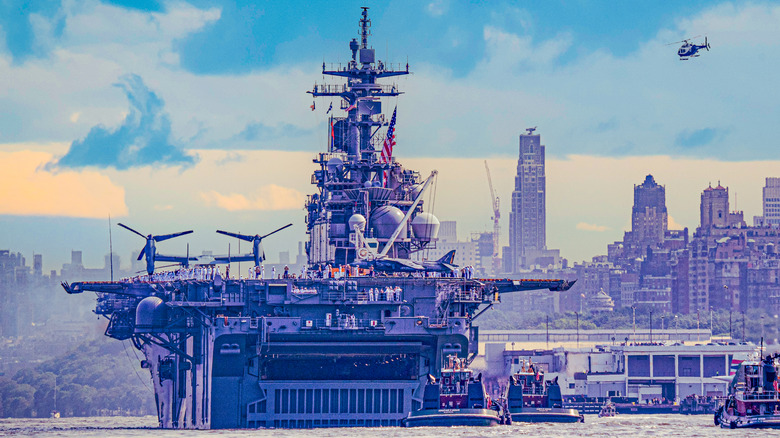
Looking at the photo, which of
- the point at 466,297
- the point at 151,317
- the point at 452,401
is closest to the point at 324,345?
the point at 452,401

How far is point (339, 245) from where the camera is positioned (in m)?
93.6

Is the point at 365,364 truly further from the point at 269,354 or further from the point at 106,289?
the point at 106,289

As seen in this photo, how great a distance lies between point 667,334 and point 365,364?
11579 centimetres

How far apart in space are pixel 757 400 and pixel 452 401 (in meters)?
14.6

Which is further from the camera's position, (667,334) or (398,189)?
(667,334)

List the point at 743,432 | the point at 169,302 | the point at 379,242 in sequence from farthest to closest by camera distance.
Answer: the point at 379,242
the point at 169,302
the point at 743,432

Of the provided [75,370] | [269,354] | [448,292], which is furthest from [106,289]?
[75,370]

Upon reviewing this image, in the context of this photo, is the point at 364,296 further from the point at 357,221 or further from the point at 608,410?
the point at 608,410

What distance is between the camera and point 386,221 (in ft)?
302

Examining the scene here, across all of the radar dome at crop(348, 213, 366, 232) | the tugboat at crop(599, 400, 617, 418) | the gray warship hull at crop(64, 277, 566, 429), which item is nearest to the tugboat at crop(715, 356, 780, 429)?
the gray warship hull at crop(64, 277, 566, 429)

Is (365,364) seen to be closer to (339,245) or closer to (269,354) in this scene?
(269,354)

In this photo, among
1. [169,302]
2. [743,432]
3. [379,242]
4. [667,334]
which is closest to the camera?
[743,432]

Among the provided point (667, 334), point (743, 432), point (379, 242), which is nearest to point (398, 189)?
point (379, 242)

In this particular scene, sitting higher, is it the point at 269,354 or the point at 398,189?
the point at 398,189
